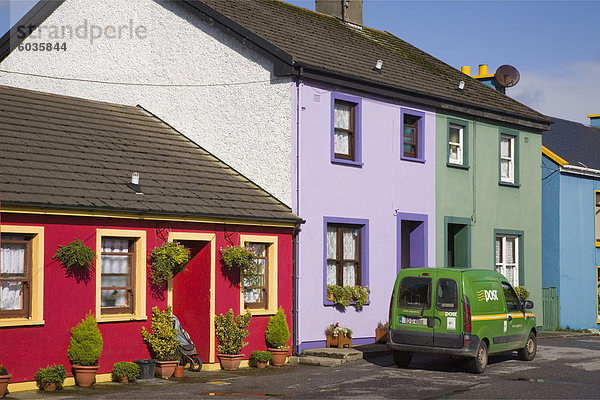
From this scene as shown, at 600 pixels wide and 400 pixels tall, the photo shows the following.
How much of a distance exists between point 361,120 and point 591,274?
494 inches

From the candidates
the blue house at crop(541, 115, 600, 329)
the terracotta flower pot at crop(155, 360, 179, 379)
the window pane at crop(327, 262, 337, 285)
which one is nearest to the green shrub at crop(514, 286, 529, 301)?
the blue house at crop(541, 115, 600, 329)

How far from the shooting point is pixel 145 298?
54.3 feet

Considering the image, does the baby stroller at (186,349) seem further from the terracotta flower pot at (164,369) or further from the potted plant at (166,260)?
the potted plant at (166,260)

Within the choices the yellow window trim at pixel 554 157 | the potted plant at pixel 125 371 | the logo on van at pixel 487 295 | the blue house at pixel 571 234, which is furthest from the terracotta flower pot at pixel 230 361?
the yellow window trim at pixel 554 157

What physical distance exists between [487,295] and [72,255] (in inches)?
314

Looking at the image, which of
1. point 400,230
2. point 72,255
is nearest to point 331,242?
point 400,230

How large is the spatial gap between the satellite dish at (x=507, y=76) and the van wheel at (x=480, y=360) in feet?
47.7

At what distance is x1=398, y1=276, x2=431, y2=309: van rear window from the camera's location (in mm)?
17000

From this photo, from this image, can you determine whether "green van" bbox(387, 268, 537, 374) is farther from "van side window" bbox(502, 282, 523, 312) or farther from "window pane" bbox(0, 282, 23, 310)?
"window pane" bbox(0, 282, 23, 310)

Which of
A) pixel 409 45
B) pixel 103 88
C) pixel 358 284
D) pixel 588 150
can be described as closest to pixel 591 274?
pixel 588 150

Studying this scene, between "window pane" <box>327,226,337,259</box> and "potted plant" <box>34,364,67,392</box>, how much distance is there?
25.7 feet

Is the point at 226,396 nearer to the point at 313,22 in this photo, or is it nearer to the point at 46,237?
the point at 46,237

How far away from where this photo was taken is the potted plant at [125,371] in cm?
1547

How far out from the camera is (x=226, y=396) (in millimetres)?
13875
